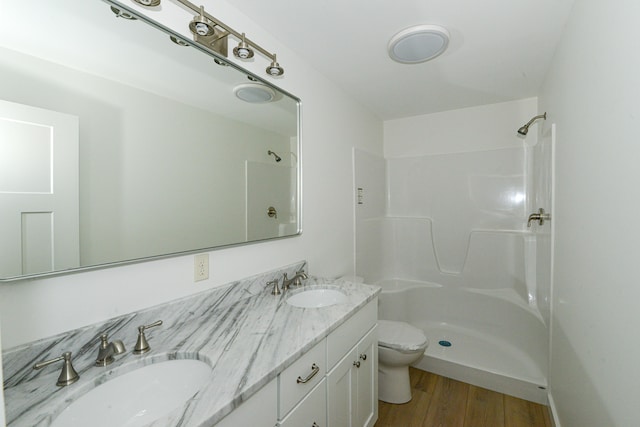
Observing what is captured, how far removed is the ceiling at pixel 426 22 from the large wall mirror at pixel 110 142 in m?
0.44

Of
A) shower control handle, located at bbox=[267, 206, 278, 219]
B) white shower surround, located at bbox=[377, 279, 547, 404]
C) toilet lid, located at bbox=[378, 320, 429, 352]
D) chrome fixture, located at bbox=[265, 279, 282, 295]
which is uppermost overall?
shower control handle, located at bbox=[267, 206, 278, 219]

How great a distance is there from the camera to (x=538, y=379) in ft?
6.59

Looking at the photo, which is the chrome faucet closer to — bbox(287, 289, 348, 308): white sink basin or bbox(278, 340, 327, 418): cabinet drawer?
bbox(287, 289, 348, 308): white sink basin

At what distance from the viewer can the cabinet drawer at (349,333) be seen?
1.20 metres

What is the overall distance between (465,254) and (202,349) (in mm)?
2694

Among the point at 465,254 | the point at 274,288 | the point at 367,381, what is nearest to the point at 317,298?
the point at 274,288

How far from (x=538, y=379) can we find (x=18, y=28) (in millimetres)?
3215

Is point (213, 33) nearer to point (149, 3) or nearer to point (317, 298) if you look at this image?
point (149, 3)

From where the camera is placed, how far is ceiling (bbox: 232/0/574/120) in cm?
140

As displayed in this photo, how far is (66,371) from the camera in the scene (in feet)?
2.55

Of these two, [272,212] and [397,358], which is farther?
[397,358]

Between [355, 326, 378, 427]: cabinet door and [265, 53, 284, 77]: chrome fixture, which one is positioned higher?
[265, 53, 284, 77]: chrome fixture

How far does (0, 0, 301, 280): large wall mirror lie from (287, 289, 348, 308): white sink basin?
426 mm

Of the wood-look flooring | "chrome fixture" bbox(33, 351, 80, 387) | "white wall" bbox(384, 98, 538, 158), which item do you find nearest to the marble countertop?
"chrome fixture" bbox(33, 351, 80, 387)
